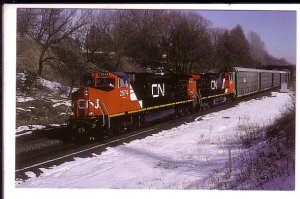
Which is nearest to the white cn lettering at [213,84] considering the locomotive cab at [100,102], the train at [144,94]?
the train at [144,94]

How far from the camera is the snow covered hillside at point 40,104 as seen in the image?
4633mm

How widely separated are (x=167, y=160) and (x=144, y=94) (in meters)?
1.17

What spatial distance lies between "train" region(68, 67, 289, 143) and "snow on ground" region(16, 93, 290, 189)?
0.35m

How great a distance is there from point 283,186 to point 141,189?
1432mm

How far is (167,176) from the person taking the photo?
461cm

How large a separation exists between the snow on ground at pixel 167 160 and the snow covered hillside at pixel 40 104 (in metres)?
0.50

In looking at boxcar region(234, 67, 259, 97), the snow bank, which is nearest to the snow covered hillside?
the snow bank

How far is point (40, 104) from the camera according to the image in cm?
473

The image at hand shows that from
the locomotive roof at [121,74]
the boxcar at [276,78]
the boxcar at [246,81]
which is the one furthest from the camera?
the boxcar at [246,81]

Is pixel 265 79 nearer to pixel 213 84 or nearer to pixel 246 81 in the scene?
pixel 246 81

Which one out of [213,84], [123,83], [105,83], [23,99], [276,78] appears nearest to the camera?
[23,99]

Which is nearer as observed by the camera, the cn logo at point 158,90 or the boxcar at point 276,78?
the boxcar at point 276,78

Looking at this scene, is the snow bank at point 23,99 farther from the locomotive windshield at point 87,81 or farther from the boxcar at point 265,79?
the boxcar at point 265,79

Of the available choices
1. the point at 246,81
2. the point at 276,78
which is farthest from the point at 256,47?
the point at 246,81
